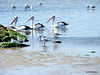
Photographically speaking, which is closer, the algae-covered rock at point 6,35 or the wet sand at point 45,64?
the wet sand at point 45,64

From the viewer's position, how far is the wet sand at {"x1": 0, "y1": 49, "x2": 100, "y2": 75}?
28.5 feet

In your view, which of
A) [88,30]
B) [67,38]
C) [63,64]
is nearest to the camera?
[63,64]

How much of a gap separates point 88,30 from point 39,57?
776cm

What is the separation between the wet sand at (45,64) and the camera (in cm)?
867

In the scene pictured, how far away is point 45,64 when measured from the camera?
31.6 ft

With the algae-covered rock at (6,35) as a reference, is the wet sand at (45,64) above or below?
below

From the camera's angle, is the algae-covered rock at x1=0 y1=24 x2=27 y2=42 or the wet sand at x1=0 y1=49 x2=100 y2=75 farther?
the algae-covered rock at x1=0 y1=24 x2=27 y2=42

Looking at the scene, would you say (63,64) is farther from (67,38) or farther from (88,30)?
(88,30)

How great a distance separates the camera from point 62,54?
11.2 meters

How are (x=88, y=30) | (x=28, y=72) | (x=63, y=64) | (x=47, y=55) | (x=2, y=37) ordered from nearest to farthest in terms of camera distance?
(x=28, y=72) → (x=63, y=64) → (x=47, y=55) → (x=2, y=37) → (x=88, y=30)

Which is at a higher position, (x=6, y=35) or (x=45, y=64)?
(x=6, y=35)

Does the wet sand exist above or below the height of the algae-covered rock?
below

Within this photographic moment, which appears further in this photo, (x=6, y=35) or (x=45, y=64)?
(x=6, y=35)

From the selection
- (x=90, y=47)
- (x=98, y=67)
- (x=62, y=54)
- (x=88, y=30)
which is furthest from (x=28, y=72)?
(x=88, y=30)
